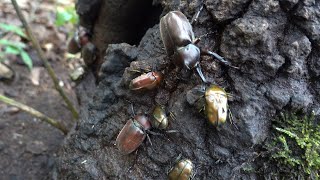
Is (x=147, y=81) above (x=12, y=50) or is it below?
above

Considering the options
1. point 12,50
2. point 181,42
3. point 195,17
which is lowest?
point 12,50

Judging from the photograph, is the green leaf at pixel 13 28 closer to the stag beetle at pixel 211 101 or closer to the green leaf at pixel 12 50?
the green leaf at pixel 12 50

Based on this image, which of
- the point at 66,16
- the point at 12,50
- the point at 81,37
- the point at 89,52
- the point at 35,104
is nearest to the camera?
the point at 89,52

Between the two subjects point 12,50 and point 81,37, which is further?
point 12,50

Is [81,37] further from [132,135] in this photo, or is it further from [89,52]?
[132,135]

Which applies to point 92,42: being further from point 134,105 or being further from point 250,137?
point 250,137

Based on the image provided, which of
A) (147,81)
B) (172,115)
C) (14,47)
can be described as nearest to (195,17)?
(147,81)

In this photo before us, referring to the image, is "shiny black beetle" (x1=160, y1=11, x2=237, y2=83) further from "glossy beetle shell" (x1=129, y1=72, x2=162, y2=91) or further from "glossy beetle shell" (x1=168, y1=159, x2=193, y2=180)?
"glossy beetle shell" (x1=168, y1=159, x2=193, y2=180)
